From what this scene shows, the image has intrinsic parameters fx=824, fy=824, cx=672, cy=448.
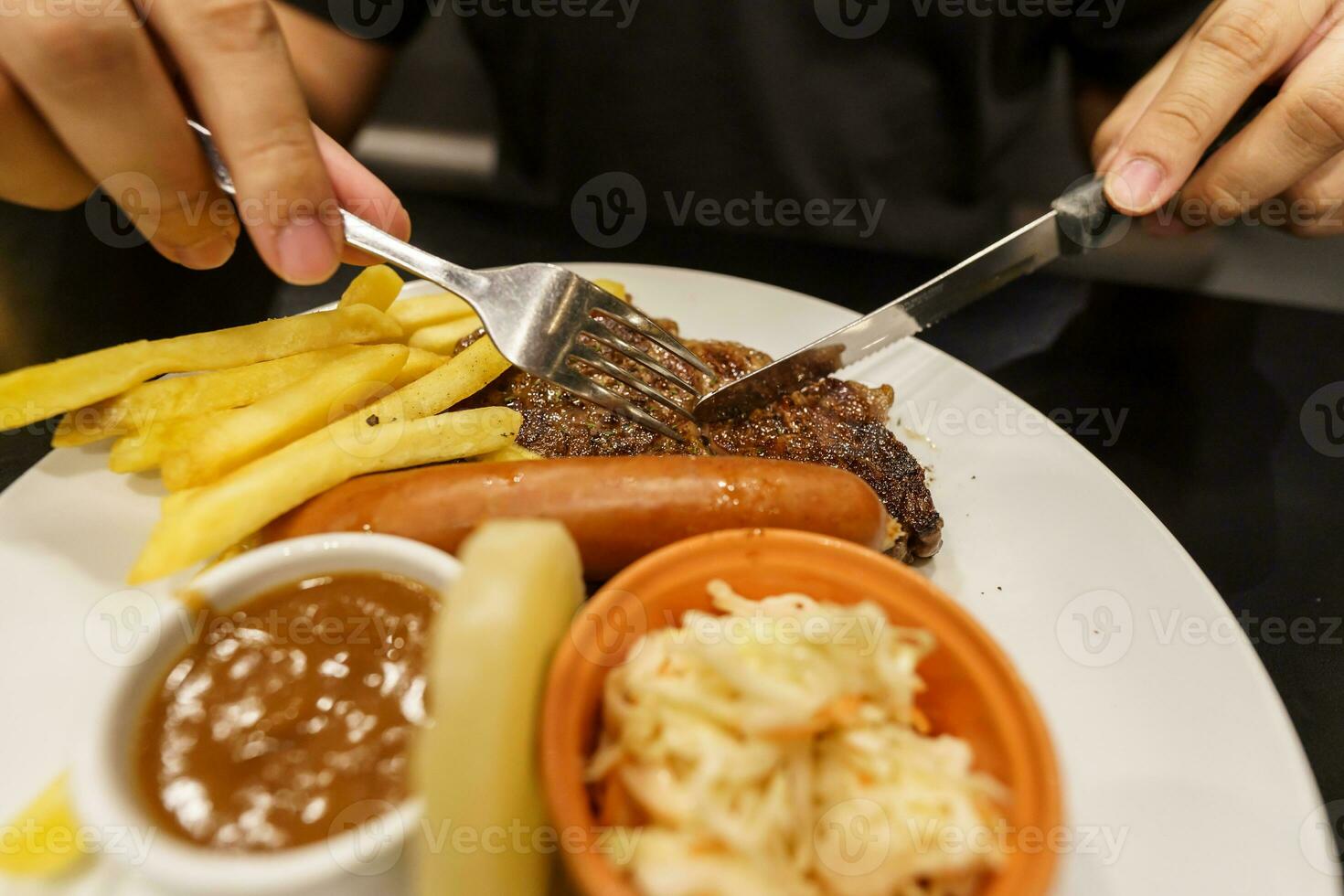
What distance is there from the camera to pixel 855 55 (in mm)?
3314

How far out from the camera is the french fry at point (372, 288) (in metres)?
2.33

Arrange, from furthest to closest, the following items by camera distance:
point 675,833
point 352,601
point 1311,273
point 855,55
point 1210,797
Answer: point 1311,273
point 855,55
point 1210,797
point 352,601
point 675,833

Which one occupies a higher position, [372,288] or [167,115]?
[167,115]

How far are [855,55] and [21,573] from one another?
10.7 ft

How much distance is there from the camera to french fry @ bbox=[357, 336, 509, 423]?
2.15 m

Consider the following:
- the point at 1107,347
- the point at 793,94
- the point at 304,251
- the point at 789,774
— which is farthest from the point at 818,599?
the point at 793,94

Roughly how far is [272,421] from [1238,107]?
2.73 meters

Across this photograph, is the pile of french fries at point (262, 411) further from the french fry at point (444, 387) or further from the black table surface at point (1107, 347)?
the black table surface at point (1107, 347)

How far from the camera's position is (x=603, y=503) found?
1942 millimetres

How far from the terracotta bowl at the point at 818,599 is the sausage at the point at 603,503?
0.75 ft

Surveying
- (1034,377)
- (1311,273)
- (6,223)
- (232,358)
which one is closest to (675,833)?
(232,358)

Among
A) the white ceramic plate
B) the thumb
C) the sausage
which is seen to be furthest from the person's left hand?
the thumb

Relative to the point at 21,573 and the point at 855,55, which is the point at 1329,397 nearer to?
the point at 855,55

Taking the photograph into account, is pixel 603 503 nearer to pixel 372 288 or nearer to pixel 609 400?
pixel 609 400
